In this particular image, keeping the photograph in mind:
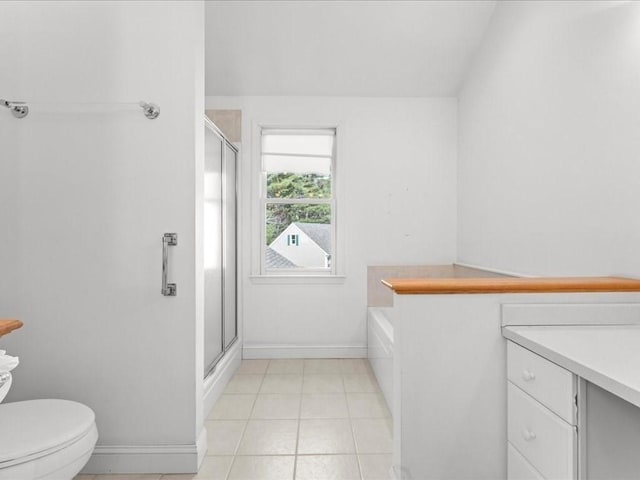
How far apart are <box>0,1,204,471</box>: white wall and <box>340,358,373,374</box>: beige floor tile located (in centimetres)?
164

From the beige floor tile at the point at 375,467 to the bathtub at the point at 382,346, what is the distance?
18.0 inches

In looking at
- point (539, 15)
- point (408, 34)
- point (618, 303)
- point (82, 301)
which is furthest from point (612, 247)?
point (82, 301)

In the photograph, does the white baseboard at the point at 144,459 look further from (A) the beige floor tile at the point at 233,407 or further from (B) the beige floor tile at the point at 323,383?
(B) the beige floor tile at the point at 323,383

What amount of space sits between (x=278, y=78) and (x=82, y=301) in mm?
2396

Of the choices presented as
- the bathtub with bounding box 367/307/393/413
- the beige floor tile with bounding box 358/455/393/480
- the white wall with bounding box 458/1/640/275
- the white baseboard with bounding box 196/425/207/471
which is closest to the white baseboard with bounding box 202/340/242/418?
the white baseboard with bounding box 196/425/207/471

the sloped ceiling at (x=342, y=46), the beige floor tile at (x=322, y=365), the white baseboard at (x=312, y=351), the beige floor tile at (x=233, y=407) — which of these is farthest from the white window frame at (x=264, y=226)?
the beige floor tile at (x=233, y=407)

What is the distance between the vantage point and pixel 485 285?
1560mm

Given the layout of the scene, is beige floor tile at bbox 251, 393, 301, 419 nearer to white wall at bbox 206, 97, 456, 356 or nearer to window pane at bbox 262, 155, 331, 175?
white wall at bbox 206, 97, 456, 356

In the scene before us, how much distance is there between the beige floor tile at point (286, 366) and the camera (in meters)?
3.22

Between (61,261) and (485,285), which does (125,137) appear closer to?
(61,261)

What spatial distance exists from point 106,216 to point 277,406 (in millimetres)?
1565

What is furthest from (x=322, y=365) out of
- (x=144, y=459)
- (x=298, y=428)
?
(x=144, y=459)

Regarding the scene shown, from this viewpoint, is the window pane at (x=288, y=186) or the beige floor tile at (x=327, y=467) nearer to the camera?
the beige floor tile at (x=327, y=467)

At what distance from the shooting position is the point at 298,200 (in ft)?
12.1
